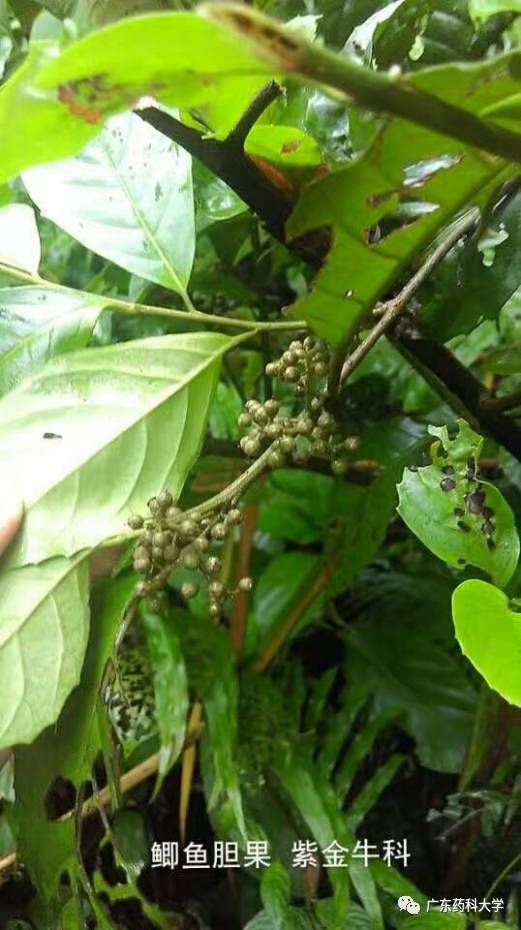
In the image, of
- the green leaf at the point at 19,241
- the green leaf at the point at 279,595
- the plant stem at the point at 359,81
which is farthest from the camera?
the green leaf at the point at 279,595

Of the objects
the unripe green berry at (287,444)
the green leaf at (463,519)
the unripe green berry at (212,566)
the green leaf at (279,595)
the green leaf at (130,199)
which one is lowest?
the green leaf at (279,595)

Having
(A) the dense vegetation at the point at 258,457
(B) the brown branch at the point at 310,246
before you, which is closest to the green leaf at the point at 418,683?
(A) the dense vegetation at the point at 258,457

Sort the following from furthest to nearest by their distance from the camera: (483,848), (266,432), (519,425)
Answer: (483,848), (519,425), (266,432)

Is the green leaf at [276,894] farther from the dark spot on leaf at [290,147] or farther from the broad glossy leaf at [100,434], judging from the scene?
the dark spot on leaf at [290,147]

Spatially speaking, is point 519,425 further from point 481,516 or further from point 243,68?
point 243,68

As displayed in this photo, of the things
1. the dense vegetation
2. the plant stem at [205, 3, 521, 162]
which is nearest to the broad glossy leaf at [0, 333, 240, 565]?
the dense vegetation

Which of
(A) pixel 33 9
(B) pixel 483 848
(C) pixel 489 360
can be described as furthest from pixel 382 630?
(A) pixel 33 9
